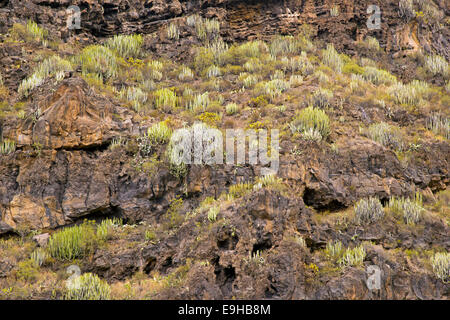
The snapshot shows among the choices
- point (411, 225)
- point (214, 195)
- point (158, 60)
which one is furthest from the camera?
point (158, 60)

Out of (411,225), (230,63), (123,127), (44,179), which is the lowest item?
(411,225)

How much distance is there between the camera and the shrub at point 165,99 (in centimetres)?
1270

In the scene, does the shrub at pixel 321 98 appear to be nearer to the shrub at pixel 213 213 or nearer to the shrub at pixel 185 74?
the shrub at pixel 185 74

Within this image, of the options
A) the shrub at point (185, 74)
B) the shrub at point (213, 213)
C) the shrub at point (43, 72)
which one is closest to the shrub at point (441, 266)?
the shrub at point (213, 213)

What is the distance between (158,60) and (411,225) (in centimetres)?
992

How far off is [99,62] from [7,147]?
4570mm

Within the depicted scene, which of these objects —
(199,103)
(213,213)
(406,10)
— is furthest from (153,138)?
(406,10)

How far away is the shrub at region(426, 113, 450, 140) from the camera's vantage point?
12195mm

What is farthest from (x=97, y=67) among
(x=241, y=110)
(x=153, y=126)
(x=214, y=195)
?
(x=214, y=195)

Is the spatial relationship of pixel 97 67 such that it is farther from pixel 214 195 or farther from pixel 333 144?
pixel 333 144

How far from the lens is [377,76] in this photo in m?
15.0

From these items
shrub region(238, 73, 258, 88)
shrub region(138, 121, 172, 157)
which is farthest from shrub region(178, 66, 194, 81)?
shrub region(138, 121, 172, 157)

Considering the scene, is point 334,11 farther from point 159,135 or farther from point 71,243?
point 71,243

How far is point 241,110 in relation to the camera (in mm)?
12641
